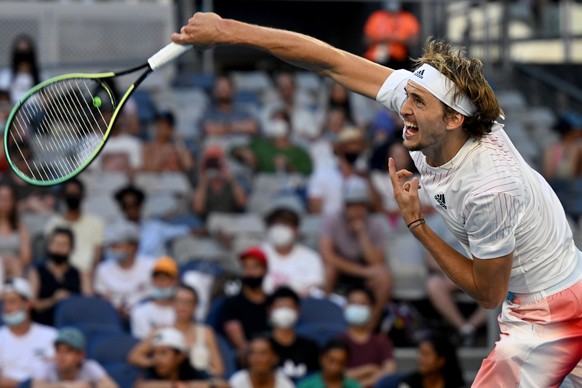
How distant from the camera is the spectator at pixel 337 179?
36.6ft

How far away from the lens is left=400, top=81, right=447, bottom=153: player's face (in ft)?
15.4

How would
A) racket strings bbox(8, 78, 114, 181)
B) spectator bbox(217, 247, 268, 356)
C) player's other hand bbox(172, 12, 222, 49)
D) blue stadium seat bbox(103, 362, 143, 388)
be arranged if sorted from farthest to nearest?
1. spectator bbox(217, 247, 268, 356)
2. blue stadium seat bbox(103, 362, 143, 388)
3. racket strings bbox(8, 78, 114, 181)
4. player's other hand bbox(172, 12, 222, 49)

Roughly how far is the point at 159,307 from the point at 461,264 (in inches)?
197

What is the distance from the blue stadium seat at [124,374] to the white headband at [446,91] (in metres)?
4.75

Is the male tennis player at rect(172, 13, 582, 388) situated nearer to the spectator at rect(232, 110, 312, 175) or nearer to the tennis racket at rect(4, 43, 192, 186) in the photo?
the tennis racket at rect(4, 43, 192, 186)

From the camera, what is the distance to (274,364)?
883cm

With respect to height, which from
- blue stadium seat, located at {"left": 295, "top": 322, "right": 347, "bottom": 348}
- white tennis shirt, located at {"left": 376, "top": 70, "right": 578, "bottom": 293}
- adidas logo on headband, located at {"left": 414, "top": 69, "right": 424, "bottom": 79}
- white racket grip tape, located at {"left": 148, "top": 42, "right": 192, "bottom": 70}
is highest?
white racket grip tape, located at {"left": 148, "top": 42, "right": 192, "bottom": 70}

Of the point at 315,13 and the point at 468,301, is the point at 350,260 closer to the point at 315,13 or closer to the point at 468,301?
the point at 468,301

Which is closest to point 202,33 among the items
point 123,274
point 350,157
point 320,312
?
A: point 320,312

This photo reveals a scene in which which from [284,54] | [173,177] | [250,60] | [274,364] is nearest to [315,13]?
[250,60]

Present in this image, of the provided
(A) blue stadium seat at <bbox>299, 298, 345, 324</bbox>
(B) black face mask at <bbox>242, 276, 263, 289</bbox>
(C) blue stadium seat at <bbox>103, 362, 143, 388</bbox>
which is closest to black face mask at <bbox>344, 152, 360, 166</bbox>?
(A) blue stadium seat at <bbox>299, 298, 345, 324</bbox>

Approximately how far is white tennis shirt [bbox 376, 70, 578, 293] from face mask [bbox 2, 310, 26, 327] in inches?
191

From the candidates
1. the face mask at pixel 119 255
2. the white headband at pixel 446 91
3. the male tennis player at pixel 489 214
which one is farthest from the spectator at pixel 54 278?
the white headband at pixel 446 91

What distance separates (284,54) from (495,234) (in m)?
1.20
